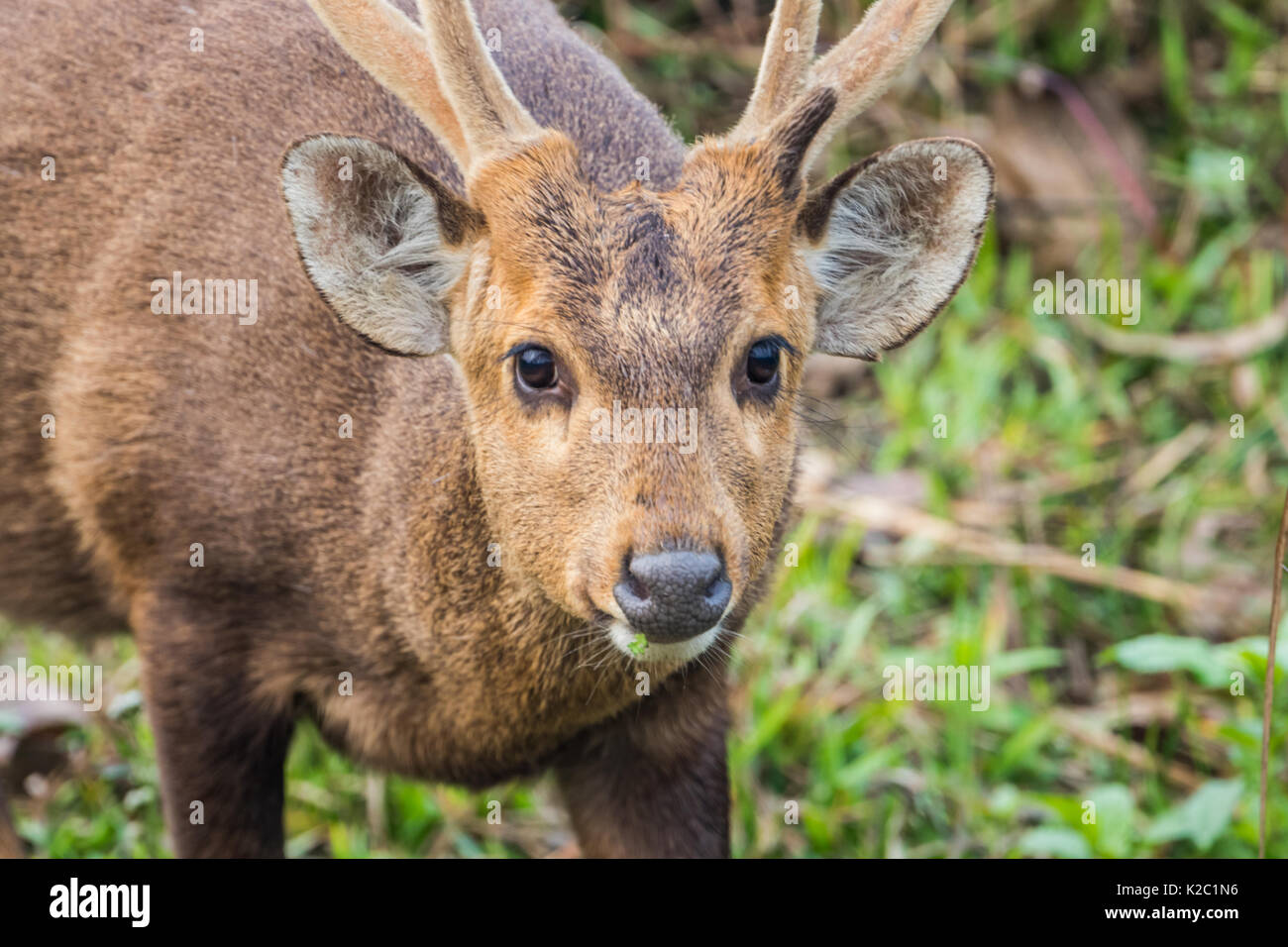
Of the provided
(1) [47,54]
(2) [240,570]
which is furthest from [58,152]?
(2) [240,570]

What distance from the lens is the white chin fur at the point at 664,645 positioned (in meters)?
3.41

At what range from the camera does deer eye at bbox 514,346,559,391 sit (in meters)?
3.60

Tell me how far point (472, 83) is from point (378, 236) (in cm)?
40

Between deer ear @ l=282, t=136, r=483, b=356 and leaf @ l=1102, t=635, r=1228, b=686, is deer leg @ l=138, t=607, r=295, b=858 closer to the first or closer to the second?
deer ear @ l=282, t=136, r=483, b=356

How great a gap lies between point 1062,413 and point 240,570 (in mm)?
3901

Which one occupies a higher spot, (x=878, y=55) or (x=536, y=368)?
(x=878, y=55)

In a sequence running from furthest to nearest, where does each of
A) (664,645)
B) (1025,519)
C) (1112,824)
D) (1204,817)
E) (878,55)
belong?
1. (1025,519)
2. (1112,824)
3. (1204,817)
4. (878,55)
5. (664,645)

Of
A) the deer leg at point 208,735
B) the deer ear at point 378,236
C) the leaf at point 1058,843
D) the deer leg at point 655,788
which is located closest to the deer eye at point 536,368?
the deer ear at point 378,236

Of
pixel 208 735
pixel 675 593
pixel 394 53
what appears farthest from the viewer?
pixel 208 735

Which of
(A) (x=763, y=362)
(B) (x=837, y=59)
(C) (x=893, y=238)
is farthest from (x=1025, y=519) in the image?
(A) (x=763, y=362)

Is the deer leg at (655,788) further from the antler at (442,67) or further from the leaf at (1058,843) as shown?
the antler at (442,67)

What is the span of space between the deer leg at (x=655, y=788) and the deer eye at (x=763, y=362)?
42.3 inches

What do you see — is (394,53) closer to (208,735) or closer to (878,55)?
(878,55)

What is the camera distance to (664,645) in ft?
11.2
